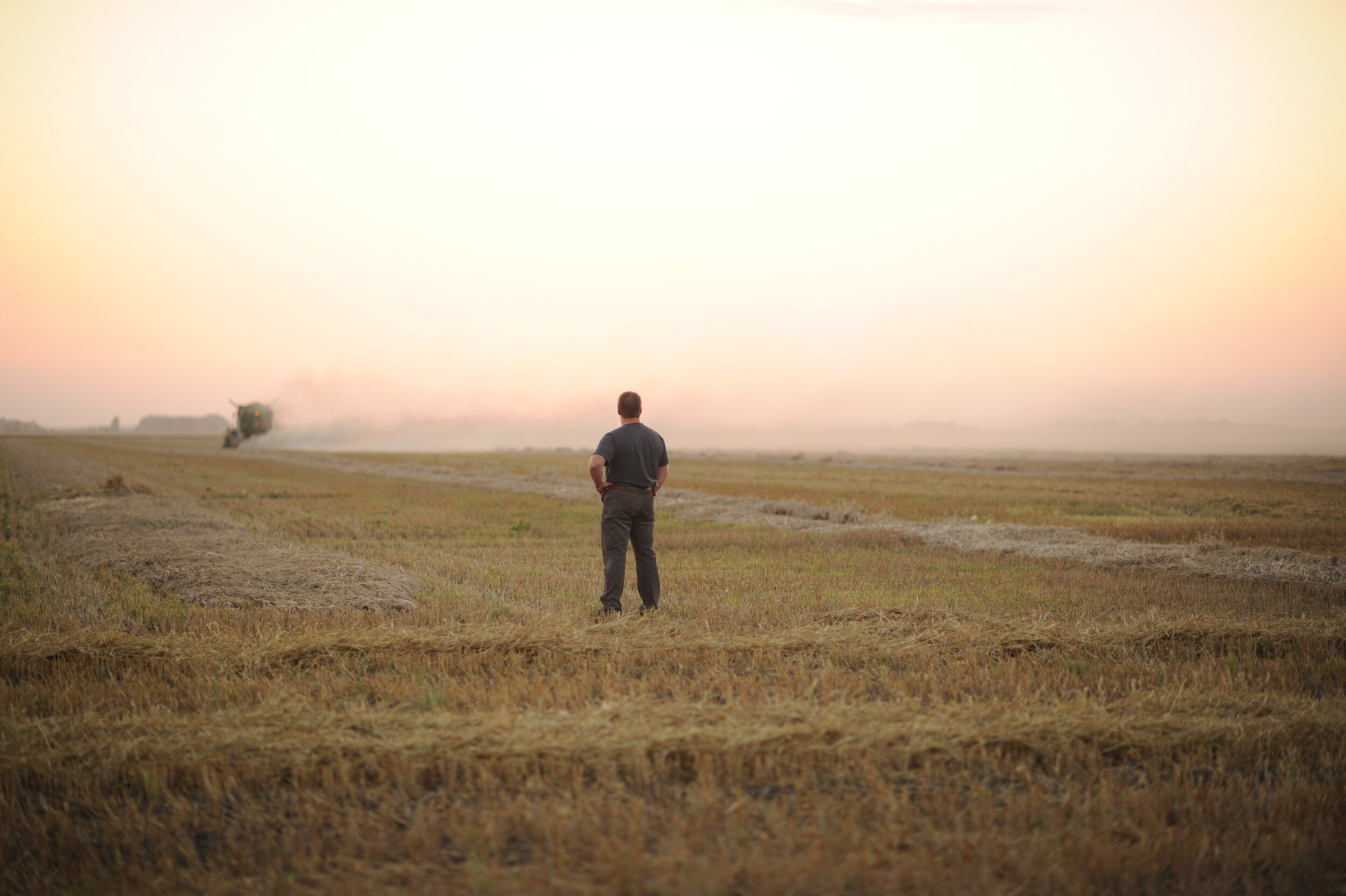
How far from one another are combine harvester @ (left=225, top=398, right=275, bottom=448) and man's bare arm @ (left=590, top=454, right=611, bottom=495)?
85.1 m

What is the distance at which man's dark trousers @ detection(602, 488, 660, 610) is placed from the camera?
8.70m

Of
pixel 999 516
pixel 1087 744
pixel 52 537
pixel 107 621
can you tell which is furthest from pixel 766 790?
pixel 999 516

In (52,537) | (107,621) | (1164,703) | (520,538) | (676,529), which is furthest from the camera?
(676,529)

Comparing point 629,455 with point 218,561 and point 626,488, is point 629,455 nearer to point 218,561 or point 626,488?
point 626,488

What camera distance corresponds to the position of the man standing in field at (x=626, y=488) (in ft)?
28.3

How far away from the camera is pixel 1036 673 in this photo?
23.0 feet

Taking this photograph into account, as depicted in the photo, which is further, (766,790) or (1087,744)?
(1087,744)

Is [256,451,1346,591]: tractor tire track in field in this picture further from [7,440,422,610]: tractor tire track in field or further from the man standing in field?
[7,440,422,610]: tractor tire track in field

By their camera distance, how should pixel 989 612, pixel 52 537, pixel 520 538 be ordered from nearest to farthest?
pixel 989 612 < pixel 52 537 < pixel 520 538

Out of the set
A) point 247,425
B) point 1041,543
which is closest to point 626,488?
point 1041,543

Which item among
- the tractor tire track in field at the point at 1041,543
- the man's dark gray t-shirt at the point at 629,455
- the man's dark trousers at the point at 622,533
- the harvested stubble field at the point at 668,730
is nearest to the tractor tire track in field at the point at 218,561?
the harvested stubble field at the point at 668,730

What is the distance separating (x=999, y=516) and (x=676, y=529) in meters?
11.1

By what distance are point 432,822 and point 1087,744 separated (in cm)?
434

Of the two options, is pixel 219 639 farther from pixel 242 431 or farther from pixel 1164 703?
pixel 242 431
